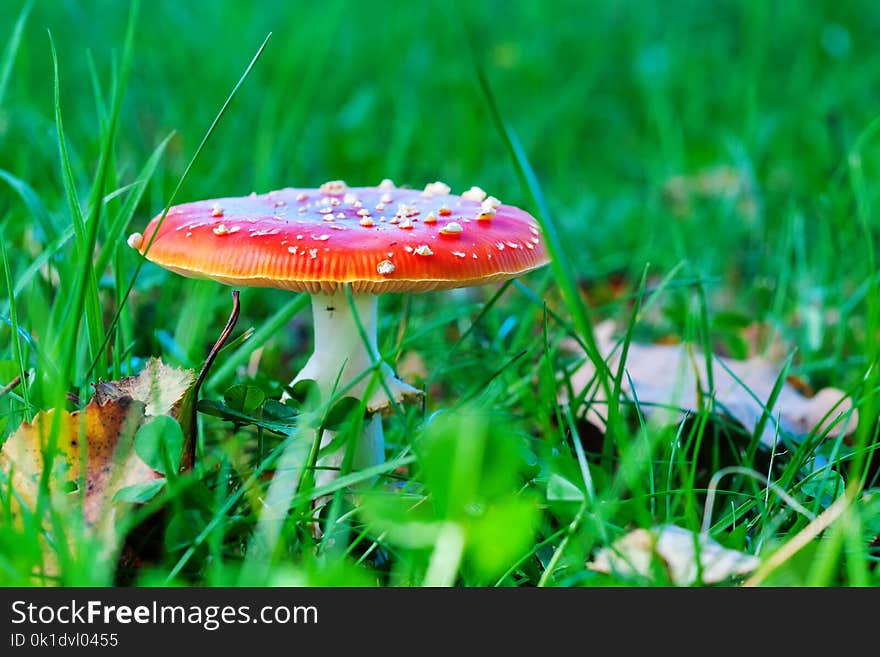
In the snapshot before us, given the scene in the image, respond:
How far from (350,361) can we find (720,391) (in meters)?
1.13

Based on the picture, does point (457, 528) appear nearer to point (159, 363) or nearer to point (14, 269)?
point (159, 363)

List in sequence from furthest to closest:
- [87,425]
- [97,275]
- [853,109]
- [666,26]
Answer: [666,26] < [853,109] < [97,275] < [87,425]

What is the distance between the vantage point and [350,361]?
1978mm

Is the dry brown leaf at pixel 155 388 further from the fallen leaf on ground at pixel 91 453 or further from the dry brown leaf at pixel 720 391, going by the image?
the dry brown leaf at pixel 720 391

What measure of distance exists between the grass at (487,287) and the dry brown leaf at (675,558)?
1.5 inches

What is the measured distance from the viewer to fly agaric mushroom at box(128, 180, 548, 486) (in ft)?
5.13

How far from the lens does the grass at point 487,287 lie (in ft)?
4.51

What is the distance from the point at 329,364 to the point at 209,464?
0.36 m

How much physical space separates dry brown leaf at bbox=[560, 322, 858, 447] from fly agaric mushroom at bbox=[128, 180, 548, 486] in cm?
49

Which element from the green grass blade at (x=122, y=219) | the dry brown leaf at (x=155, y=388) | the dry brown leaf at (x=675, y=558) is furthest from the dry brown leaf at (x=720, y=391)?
the green grass blade at (x=122, y=219)

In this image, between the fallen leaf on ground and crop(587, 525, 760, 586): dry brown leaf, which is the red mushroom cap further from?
crop(587, 525, 760, 586): dry brown leaf
